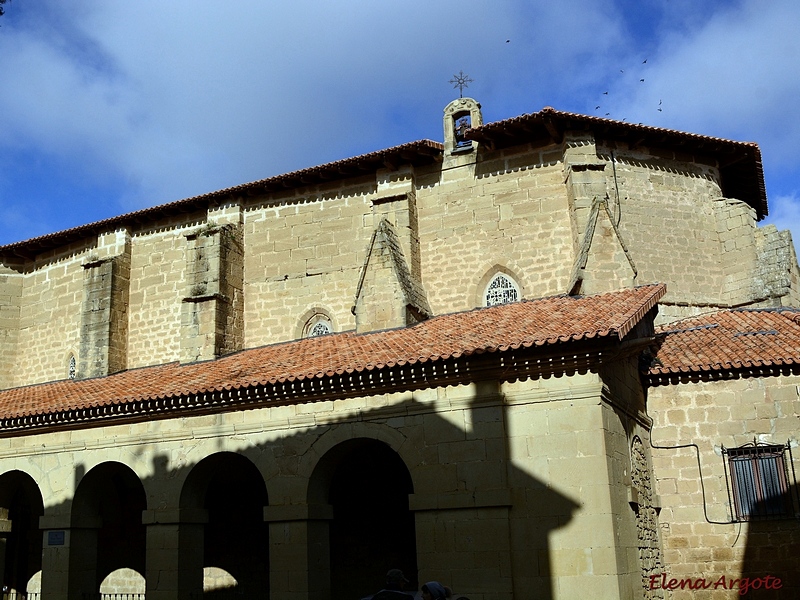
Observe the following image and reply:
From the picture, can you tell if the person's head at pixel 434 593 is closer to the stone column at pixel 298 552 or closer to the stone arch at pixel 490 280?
the stone column at pixel 298 552

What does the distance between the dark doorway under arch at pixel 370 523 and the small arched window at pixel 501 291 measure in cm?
407

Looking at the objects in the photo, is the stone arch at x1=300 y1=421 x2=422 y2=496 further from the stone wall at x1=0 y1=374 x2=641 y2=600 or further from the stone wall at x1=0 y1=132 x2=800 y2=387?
the stone wall at x1=0 y1=132 x2=800 y2=387

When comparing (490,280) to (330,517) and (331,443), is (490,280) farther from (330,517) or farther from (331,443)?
(330,517)

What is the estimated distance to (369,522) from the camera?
14469 millimetres

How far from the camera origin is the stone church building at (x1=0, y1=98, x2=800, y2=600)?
10211mm

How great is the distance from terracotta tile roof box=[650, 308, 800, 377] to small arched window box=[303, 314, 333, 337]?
716 centimetres

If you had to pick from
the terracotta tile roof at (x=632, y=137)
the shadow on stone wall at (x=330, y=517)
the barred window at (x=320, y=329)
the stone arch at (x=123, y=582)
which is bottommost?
the stone arch at (x=123, y=582)

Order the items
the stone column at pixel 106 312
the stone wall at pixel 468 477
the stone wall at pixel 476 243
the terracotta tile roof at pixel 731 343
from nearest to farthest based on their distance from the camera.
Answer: the stone wall at pixel 468 477 → the terracotta tile roof at pixel 731 343 → the stone wall at pixel 476 243 → the stone column at pixel 106 312

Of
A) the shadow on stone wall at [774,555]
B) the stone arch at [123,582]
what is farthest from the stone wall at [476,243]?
the stone arch at [123,582]

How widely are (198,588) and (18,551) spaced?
25.6ft

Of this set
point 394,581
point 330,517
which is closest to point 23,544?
point 330,517

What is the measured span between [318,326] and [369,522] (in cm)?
486

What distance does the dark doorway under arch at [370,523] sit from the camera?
14.1m

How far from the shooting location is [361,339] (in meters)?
13.7
